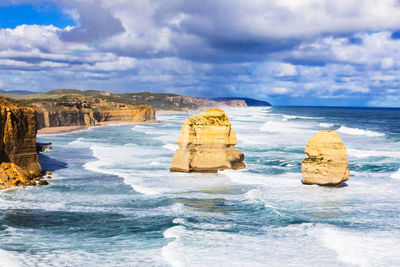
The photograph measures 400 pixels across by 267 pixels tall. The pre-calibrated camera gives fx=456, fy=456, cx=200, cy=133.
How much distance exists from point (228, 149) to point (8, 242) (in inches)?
799

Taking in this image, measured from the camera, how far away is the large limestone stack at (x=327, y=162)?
2850cm

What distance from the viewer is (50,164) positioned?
1607 inches

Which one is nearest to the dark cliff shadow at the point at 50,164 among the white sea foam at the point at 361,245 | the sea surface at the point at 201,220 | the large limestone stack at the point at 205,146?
the sea surface at the point at 201,220

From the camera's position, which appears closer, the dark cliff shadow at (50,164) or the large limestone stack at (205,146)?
the large limestone stack at (205,146)

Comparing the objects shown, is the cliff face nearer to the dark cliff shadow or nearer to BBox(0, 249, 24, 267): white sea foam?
the dark cliff shadow

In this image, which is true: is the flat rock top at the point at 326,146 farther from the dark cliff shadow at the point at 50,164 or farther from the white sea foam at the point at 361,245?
the dark cliff shadow at the point at 50,164

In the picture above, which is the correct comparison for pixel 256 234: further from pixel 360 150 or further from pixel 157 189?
pixel 360 150

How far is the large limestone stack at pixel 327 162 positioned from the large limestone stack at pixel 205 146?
785 cm

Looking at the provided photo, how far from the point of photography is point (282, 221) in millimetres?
21859

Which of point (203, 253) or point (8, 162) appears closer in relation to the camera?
point (203, 253)

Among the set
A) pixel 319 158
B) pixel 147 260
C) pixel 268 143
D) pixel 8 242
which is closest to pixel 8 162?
pixel 8 242

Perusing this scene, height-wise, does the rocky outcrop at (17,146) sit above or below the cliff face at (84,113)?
below

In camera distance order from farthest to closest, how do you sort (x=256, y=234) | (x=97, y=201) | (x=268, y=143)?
(x=268, y=143) → (x=97, y=201) → (x=256, y=234)

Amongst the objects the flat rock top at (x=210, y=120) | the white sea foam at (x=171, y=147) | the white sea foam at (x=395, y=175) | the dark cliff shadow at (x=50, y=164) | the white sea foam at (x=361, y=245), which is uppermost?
the flat rock top at (x=210, y=120)
